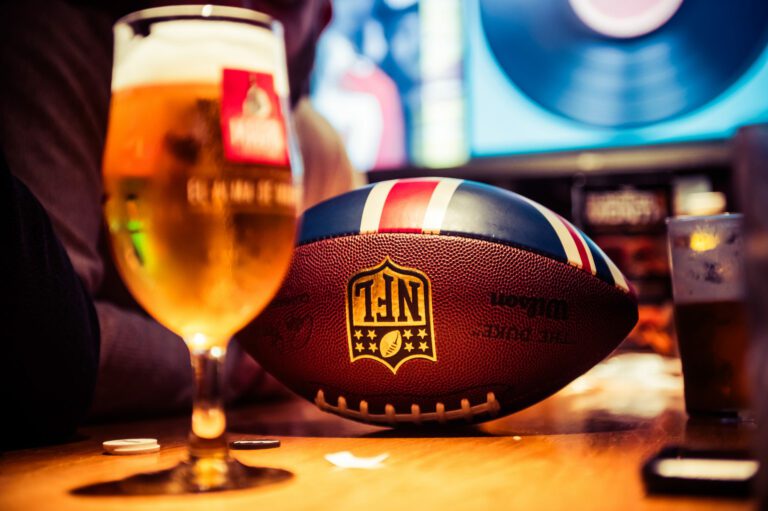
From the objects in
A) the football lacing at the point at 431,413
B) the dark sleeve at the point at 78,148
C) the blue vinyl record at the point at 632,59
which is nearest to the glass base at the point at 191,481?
the football lacing at the point at 431,413

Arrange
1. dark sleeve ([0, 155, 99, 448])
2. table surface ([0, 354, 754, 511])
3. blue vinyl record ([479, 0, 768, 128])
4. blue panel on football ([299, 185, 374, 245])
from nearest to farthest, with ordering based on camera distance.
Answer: table surface ([0, 354, 754, 511]) → dark sleeve ([0, 155, 99, 448]) → blue panel on football ([299, 185, 374, 245]) → blue vinyl record ([479, 0, 768, 128])

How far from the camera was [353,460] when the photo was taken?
75cm

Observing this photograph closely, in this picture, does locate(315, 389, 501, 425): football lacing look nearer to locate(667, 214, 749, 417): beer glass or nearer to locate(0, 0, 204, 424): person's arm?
locate(667, 214, 749, 417): beer glass

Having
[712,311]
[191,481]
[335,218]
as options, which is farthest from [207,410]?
[712,311]

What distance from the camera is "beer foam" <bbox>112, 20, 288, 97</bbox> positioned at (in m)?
0.61

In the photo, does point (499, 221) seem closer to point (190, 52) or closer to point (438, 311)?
point (438, 311)

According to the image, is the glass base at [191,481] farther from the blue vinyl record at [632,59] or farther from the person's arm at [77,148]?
the blue vinyl record at [632,59]

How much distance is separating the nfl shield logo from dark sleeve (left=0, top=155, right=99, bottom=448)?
0.96ft

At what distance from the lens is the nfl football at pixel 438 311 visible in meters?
0.92

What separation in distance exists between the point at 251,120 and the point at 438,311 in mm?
369

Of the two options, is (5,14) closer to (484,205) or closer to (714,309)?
(484,205)

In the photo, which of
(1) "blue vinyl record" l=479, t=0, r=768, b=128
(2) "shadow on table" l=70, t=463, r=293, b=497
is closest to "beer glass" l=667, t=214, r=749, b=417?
(2) "shadow on table" l=70, t=463, r=293, b=497

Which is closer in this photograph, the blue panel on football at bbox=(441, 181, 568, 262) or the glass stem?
the glass stem

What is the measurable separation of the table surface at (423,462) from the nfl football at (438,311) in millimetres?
48
